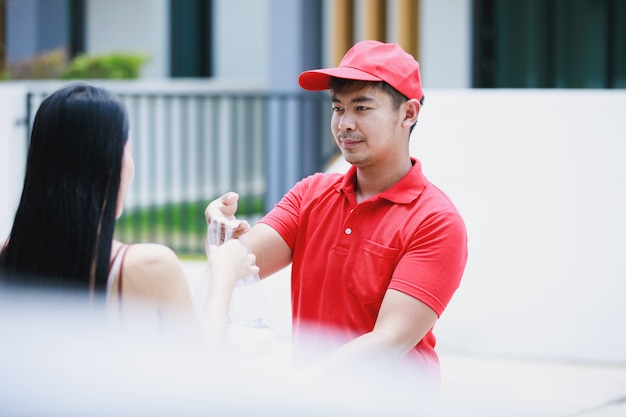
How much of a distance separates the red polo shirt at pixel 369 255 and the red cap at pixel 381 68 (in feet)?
0.79

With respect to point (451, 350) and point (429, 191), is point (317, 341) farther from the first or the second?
point (451, 350)

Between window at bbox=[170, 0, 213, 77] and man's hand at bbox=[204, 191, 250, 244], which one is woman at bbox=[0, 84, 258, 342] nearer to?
man's hand at bbox=[204, 191, 250, 244]

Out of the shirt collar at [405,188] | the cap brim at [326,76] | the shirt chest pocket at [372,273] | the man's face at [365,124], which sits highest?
the cap brim at [326,76]

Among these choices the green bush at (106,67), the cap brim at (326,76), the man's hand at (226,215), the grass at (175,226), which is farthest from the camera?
the green bush at (106,67)

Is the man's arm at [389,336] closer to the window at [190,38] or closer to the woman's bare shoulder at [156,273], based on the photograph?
the woman's bare shoulder at [156,273]

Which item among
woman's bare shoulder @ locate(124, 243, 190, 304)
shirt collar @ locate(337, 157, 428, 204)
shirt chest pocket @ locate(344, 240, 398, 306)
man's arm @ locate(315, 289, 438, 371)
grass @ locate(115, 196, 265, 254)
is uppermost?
shirt collar @ locate(337, 157, 428, 204)

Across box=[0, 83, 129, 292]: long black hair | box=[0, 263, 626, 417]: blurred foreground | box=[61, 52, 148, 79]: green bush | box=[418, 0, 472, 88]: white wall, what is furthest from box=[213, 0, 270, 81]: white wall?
box=[0, 263, 626, 417]: blurred foreground

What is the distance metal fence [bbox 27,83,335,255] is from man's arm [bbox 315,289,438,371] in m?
6.15

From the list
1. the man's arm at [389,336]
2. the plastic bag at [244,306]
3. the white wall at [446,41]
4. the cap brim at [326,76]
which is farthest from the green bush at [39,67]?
the man's arm at [389,336]

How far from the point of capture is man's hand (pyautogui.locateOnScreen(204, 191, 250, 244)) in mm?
2787

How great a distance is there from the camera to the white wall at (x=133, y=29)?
15.5 metres

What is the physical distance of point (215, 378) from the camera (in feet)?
5.96

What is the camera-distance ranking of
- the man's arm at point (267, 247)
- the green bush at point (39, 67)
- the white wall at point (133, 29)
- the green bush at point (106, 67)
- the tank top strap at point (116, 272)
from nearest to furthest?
1. the tank top strap at point (116, 272)
2. the man's arm at point (267, 247)
3. the green bush at point (106, 67)
4. the green bush at point (39, 67)
5. the white wall at point (133, 29)

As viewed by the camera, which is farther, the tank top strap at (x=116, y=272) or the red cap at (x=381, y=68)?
the red cap at (x=381, y=68)
